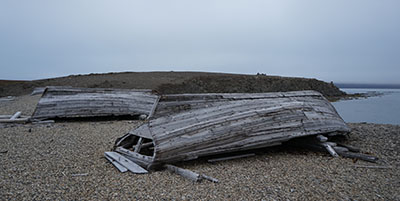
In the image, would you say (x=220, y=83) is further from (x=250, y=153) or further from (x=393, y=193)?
(x=393, y=193)

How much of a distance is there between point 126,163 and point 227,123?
2.68 metres

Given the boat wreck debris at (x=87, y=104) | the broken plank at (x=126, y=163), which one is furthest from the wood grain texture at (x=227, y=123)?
the boat wreck debris at (x=87, y=104)

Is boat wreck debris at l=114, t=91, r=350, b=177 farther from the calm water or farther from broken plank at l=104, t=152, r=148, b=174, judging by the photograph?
the calm water

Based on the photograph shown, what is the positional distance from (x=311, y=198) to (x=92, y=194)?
383cm

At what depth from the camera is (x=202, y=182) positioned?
550cm

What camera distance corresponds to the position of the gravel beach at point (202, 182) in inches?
192

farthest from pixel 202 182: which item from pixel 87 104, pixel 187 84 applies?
pixel 187 84

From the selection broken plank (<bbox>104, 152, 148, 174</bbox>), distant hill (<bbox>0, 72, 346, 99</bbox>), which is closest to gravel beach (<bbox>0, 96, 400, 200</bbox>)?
broken plank (<bbox>104, 152, 148, 174</bbox>)

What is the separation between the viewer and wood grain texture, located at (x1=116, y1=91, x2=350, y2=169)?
6465 mm

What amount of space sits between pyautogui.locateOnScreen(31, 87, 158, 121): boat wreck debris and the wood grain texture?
21.5 ft

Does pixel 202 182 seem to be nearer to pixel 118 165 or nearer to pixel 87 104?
pixel 118 165

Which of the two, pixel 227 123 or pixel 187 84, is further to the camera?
pixel 187 84

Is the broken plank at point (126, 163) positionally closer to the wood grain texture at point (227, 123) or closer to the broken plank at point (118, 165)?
the broken plank at point (118, 165)

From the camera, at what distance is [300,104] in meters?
8.54
